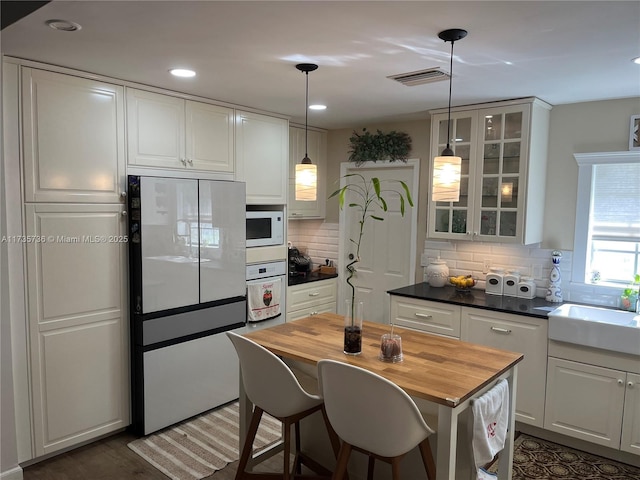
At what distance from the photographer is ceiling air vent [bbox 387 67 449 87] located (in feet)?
9.01

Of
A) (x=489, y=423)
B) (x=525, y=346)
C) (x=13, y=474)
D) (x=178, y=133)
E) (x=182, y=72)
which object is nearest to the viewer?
(x=489, y=423)

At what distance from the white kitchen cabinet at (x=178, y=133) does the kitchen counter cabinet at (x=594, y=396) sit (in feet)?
9.05

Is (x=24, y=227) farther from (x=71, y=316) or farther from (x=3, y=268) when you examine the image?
(x=71, y=316)

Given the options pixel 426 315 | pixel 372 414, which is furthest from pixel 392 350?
pixel 426 315

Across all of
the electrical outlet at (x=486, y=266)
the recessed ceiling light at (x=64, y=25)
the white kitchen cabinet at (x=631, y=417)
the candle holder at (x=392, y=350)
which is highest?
the recessed ceiling light at (x=64, y=25)

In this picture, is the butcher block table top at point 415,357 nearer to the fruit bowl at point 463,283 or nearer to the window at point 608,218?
the fruit bowl at point 463,283

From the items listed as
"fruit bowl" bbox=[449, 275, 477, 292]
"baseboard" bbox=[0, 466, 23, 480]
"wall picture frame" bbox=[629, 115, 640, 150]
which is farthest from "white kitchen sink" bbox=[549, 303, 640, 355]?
"baseboard" bbox=[0, 466, 23, 480]

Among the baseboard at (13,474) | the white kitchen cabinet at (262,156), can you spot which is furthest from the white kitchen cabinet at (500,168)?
the baseboard at (13,474)

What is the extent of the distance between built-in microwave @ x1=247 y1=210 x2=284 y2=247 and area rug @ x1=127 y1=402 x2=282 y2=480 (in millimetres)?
1375

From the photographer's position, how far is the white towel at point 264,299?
3.88 meters

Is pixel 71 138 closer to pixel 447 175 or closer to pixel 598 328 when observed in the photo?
pixel 447 175

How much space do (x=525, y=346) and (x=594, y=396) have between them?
1.61 ft

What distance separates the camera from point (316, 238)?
204 inches

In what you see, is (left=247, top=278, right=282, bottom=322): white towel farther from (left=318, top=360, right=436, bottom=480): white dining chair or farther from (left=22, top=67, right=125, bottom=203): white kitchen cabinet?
(left=318, top=360, right=436, bottom=480): white dining chair
